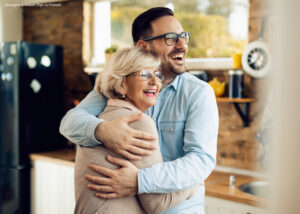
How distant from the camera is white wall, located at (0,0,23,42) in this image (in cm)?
388

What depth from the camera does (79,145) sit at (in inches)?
42.9

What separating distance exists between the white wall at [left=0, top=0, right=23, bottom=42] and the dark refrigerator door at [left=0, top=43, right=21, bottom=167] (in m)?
0.68

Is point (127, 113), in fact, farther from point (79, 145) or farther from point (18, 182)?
point (18, 182)

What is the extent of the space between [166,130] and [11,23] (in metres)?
3.42

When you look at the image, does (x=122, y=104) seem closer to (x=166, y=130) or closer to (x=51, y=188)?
(x=166, y=130)

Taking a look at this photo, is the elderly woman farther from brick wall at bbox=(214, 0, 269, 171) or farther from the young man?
brick wall at bbox=(214, 0, 269, 171)

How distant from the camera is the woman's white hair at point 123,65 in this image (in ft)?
3.66

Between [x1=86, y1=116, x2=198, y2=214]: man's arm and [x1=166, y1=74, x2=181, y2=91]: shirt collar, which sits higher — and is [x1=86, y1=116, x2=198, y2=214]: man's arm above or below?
below

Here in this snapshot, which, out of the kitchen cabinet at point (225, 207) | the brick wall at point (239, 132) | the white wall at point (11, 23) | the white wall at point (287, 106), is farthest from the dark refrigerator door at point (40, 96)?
the white wall at point (287, 106)

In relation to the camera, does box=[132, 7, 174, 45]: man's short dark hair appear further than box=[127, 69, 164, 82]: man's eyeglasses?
Yes

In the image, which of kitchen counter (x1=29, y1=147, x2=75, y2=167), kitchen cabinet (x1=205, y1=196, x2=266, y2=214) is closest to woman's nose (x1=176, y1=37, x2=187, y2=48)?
kitchen cabinet (x1=205, y1=196, x2=266, y2=214)

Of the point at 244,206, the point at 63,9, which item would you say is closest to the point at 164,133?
the point at 244,206

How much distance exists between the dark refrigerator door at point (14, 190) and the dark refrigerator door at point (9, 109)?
91mm

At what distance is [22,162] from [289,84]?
323cm
